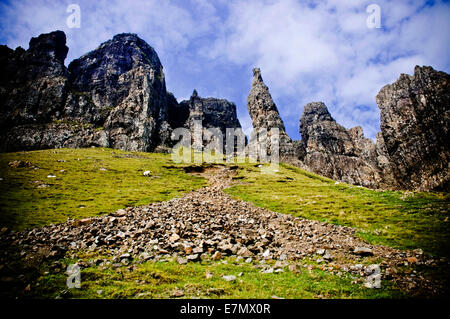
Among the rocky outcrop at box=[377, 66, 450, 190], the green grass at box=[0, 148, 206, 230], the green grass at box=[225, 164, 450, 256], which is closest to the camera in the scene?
the green grass at box=[225, 164, 450, 256]

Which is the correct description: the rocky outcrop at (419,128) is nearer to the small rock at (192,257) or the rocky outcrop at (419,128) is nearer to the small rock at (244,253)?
the small rock at (244,253)

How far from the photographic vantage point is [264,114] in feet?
509

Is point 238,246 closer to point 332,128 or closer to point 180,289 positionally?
point 180,289

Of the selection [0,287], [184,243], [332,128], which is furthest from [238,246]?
[332,128]

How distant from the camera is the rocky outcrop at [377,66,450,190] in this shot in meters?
102

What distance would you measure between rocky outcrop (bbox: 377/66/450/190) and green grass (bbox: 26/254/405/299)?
133042 mm

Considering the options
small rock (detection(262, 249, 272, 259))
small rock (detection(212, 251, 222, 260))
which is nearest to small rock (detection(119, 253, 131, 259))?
small rock (detection(212, 251, 222, 260))

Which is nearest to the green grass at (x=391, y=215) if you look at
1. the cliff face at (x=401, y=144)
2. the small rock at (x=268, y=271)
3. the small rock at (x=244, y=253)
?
the small rock at (x=268, y=271)

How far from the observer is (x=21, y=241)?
12.8 m

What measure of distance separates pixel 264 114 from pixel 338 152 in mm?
72392

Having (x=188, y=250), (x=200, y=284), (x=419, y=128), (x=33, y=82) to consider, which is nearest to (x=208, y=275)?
(x=200, y=284)

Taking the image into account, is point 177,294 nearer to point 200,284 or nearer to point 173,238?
point 200,284

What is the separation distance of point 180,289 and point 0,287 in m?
7.53

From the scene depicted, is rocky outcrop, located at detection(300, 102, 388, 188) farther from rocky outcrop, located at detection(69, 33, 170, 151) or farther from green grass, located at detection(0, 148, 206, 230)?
green grass, located at detection(0, 148, 206, 230)
